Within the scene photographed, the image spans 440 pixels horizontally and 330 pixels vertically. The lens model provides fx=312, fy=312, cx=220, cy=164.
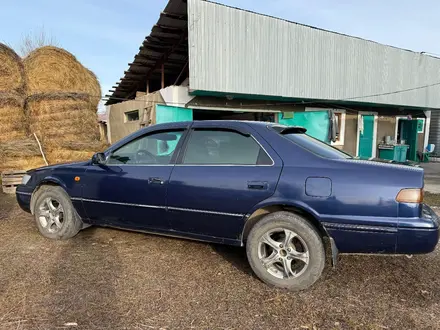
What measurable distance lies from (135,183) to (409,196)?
2.58m

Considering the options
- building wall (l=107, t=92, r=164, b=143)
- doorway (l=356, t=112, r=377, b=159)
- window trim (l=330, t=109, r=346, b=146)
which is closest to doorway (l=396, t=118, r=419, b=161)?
doorway (l=356, t=112, r=377, b=159)

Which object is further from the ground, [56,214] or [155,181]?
[155,181]

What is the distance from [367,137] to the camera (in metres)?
13.2

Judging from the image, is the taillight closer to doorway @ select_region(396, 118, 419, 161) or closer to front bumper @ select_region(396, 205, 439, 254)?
front bumper @ select_region(396, 205, 439, 254)

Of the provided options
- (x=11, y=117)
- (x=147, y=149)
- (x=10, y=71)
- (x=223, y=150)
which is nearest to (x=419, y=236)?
(x=223, y=150)

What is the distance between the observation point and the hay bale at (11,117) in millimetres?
7594

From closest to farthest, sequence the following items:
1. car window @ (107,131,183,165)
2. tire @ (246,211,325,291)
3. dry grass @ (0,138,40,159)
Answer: tire @ (246,211,325,291)
car window @ (107,131,183,165)
dry grass @ (0,138,40,159)

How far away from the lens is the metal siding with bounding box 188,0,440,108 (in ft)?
26.4

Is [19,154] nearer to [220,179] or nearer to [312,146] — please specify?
[220,179]

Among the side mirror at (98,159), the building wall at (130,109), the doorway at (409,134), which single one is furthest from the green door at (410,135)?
the side mirror at (98,159)

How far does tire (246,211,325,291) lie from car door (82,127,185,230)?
1019 millimetres

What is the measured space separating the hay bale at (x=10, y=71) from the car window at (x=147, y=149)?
19.7 ft

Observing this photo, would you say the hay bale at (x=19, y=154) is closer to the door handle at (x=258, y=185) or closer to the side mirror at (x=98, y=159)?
the side mirror at (x=98, y=159)

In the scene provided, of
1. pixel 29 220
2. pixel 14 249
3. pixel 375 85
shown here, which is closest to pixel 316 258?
pixel 14 249
